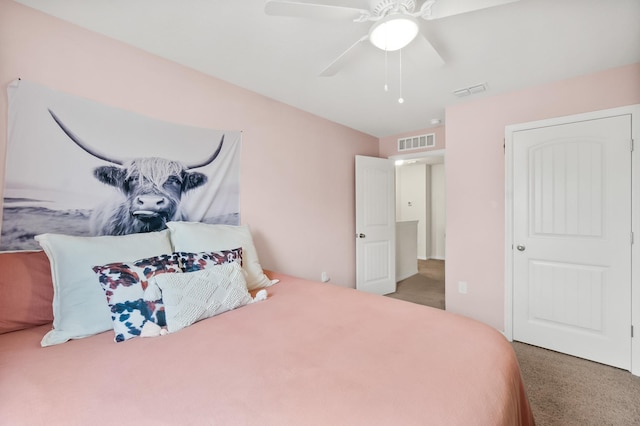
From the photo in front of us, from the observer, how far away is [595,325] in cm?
214

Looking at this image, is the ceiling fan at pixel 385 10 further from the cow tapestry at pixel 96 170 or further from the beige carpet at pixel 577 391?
the beige carpet at pixel 577 391

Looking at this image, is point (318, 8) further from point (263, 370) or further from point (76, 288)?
point (76, 288)

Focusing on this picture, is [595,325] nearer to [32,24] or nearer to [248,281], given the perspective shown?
[248,281]

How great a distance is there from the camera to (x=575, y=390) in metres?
1.79

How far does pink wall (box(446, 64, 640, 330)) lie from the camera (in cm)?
237

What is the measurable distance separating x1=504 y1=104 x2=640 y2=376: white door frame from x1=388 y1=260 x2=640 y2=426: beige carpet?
232 mm

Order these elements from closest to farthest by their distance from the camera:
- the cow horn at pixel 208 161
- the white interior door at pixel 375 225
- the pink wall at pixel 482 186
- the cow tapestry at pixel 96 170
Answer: the cow tapestry at pixel 96 170
the cow horn at pixel 208 161
the pink wall at pixel 482 186
the white interior door at pixel 375 225

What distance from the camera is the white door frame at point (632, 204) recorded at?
197 centimetres

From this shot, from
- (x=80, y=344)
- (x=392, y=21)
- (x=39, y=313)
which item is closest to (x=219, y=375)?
(x=80, y=344)

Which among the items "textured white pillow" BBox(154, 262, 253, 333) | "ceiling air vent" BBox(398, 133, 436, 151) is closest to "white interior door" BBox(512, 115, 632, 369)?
"ceiling air vent" BBox(398, 133, 436, 151)

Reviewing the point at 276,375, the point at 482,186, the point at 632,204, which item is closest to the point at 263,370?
the point at 276,375

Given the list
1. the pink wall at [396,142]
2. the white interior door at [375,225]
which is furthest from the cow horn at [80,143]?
the pink wall at [396,142]

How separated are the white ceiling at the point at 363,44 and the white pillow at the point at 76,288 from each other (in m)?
1.29

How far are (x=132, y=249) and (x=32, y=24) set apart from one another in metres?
1.33
